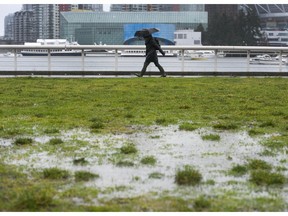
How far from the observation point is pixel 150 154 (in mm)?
7090

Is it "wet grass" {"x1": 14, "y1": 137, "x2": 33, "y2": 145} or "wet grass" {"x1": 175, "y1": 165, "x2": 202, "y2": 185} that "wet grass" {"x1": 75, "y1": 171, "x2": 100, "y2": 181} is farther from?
"wet grass" {"x1": 14, "y1": 137, "x2": 33, "y2": 145}

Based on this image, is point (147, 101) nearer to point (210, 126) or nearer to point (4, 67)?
point (210, 126)

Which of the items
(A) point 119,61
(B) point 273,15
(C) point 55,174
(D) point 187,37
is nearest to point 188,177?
(C) point 55,174

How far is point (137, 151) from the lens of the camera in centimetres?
727

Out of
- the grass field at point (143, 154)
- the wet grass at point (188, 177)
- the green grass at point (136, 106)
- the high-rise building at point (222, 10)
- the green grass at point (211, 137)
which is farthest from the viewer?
the high-rise building at point (222, 10)

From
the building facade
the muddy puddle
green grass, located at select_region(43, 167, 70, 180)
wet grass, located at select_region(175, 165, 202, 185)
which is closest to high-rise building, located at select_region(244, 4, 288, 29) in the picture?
the building facade

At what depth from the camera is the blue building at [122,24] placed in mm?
89500

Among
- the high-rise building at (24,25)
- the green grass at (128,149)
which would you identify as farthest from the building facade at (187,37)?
the green grass at (128,149)

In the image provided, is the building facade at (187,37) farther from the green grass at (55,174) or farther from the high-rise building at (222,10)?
the green grass at (55,174)

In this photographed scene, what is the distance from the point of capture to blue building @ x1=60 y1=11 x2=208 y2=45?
89500mm

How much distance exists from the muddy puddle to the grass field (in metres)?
0.01

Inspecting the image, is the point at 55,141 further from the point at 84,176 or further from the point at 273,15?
the point at 273,15

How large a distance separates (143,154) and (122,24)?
3762 inches

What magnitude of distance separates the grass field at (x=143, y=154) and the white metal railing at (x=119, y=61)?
1243 centimetres
